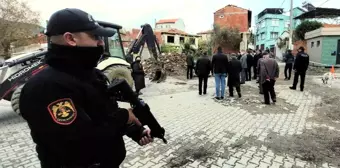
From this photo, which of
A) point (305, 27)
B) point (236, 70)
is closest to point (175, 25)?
point (305, 27)

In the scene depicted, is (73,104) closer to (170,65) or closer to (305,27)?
(170,65)

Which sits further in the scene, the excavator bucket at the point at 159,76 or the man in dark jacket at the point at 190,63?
the man in dark jacket at the point at 190,63

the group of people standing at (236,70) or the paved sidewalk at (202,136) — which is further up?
the group of people standing at (236,70)

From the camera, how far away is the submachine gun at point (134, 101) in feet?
5.23

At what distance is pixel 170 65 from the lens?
19.3 m

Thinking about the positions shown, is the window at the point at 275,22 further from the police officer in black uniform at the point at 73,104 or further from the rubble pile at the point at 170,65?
the police officer in black uniform at the point at 73,104

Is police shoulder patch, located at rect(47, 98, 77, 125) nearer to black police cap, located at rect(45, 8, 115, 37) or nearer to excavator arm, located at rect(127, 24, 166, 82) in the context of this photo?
black police cap, located at rect(45, 8, 115, 37)

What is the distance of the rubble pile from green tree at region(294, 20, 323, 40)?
17876 mm

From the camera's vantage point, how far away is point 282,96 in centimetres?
938

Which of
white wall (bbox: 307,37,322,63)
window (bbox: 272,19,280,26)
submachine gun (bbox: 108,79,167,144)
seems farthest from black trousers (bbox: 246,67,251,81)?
window (bbox: 272,19,280,26)

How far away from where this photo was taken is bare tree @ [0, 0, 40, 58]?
86.9ft

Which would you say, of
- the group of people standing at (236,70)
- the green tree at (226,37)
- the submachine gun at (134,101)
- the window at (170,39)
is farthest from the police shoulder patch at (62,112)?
the window at (170,39)

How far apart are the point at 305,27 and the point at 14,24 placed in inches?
1249

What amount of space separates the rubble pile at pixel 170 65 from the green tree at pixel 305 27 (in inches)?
704
